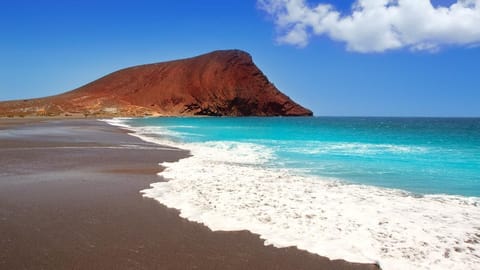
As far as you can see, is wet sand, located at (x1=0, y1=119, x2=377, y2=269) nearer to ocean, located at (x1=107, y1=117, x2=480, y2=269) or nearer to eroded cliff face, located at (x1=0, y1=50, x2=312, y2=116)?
ocean, located at (x1=107, y1=117, x2=480, y2=269)

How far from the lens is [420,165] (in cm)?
1588

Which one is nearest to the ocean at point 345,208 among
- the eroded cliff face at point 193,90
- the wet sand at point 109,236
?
the wet sand at point 109,236

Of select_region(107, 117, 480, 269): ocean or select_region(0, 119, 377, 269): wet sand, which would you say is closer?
select_region(0, 119, 377, 269): wet sand

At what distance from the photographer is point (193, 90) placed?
12150 cm

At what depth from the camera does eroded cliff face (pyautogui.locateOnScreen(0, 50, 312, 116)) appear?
115 meters

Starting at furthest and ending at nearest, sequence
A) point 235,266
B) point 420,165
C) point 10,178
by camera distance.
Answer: point 420,165
point 10,178
point 235,266

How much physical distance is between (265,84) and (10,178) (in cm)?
12363

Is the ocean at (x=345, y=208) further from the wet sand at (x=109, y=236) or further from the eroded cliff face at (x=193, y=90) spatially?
the eroded cliff face at (x=193, y=90)

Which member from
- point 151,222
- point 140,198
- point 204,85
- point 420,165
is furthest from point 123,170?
point 204,85

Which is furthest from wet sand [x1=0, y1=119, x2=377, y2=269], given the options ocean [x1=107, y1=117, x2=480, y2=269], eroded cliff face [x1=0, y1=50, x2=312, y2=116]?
eroded cliff face [x1=0, y1=50, x2=312, y2=116]

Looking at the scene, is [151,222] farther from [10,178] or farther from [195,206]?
[10,178]

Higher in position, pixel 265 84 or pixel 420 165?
pixel 265 84

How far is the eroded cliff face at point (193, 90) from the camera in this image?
114625mm

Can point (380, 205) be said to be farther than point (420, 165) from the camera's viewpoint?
No
